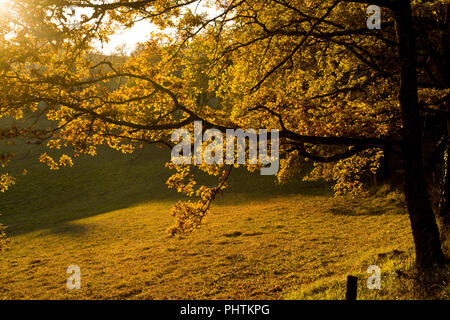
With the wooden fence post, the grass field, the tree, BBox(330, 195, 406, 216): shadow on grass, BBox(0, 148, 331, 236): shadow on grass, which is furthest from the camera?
BBox(0, 148, 331, 236): shadow on grass

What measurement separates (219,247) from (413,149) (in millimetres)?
10636

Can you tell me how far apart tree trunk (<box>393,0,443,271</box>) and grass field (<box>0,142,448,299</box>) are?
93 cm

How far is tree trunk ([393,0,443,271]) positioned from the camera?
24.5 ft

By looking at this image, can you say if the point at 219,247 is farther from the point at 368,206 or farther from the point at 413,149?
the point at 368,206

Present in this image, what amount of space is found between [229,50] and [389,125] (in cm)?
502

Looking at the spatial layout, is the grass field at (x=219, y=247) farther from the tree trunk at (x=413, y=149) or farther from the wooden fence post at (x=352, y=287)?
the wooden fence post at (x=352, y=287)

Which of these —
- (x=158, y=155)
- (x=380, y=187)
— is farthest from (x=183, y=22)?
(x=158, y=155)

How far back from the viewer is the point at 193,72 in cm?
930

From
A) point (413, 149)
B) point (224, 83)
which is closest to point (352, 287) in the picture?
point (413, 149)

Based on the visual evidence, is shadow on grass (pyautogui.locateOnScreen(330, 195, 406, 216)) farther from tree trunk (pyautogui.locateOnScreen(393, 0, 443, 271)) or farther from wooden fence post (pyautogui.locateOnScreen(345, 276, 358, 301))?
wooden fence post (pyautogui.locateOnScreen(345, 276, 358, 301))

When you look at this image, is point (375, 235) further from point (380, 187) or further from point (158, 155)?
point (158, 155)

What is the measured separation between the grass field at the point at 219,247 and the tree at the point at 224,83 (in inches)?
78.2

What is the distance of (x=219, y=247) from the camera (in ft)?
52.3

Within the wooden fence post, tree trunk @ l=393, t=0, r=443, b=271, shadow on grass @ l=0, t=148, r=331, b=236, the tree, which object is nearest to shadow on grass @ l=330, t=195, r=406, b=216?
shadow on grass @ l=0, t=148, r=331, b=236
